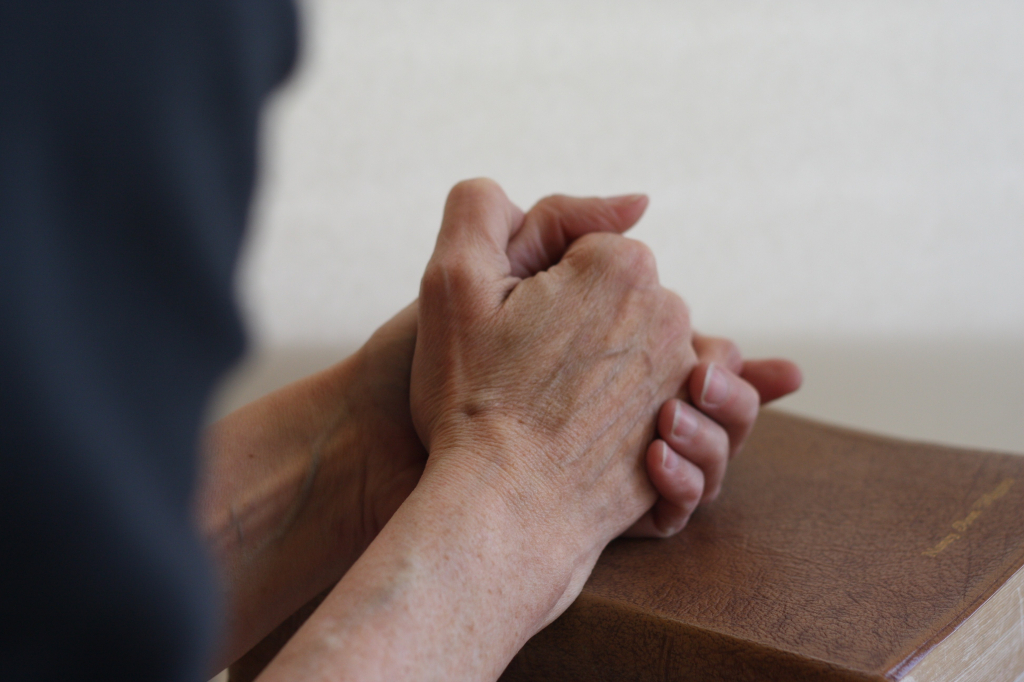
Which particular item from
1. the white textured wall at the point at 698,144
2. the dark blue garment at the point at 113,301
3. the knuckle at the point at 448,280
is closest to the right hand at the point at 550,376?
the knuckle at the point at 448,280

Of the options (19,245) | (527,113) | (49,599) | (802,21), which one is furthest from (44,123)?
(802,21)

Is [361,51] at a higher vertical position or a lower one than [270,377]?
higher

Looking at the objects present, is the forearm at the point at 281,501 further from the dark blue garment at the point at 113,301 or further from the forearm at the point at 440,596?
the dark blue garment at the point at 113,301

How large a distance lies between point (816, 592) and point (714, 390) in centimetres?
17

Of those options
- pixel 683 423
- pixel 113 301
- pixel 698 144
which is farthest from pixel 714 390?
pixel 698 144

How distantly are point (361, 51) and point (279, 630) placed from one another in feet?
4.74

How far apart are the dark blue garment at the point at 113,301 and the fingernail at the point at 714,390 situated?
0.45 m

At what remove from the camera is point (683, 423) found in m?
0.61

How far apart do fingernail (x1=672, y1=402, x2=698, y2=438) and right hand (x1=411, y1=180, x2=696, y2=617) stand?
0.06 ft

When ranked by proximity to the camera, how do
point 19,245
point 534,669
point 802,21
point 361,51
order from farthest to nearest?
point 361,51 < point 802,21 < point 534,669 < point 19,245

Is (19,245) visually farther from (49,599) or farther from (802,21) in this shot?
(802,21)

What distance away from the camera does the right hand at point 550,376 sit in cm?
53

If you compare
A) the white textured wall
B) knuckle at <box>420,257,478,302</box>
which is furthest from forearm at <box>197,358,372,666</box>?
the white textured wall

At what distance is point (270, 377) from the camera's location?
1.78m
